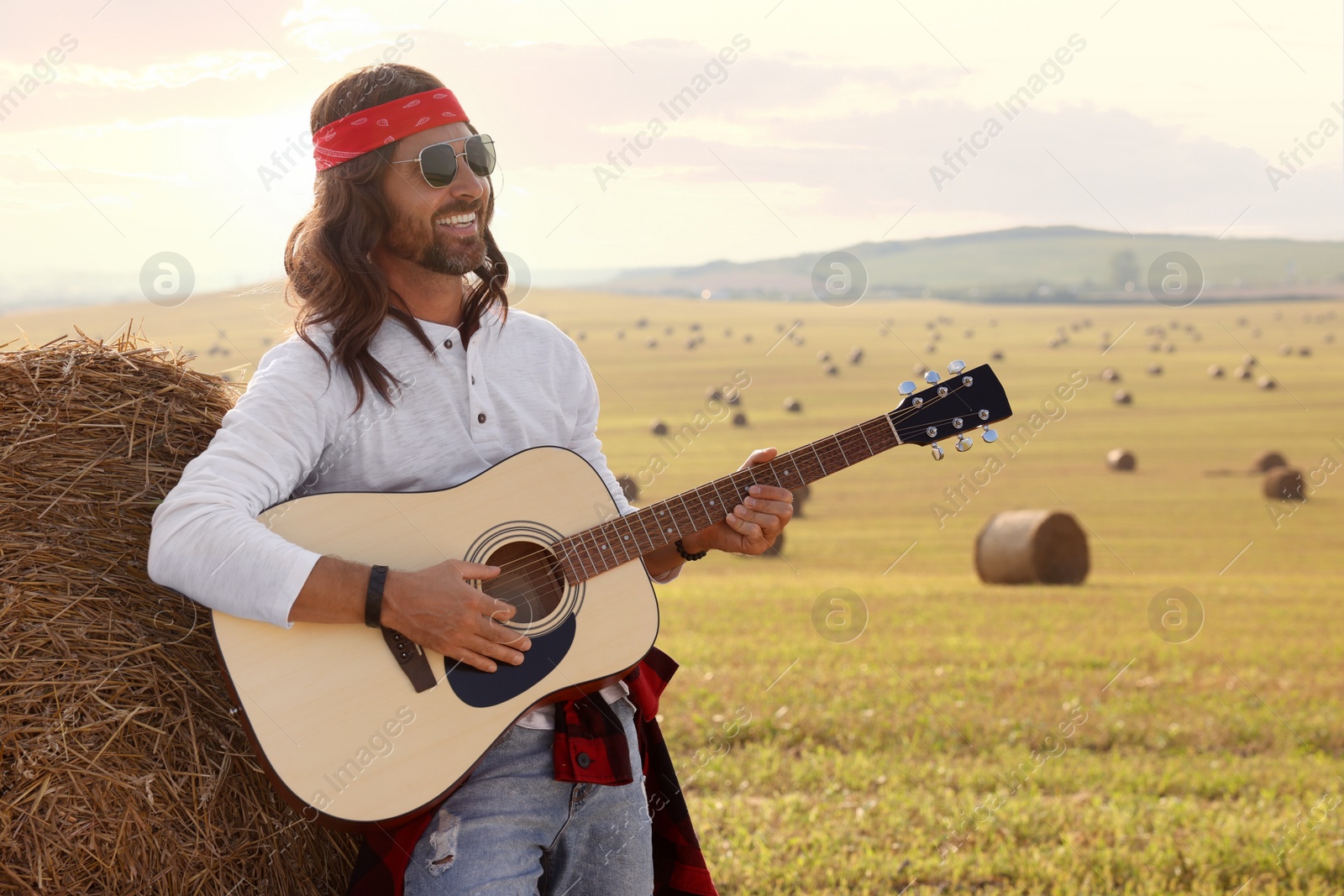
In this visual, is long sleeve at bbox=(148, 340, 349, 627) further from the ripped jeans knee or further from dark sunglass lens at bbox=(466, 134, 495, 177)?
dark sunglass lens at bbox=(466, 134, 495, 177)

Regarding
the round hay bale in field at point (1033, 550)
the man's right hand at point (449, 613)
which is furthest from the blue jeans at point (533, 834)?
the round hay bale in field at point (1033, 550)

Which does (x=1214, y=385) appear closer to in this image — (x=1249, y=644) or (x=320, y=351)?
(x=1249, y=644)

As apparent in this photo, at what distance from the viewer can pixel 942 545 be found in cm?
1719

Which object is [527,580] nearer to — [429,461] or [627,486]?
[429,461]

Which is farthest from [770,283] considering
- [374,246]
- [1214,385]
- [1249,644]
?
[374,246]

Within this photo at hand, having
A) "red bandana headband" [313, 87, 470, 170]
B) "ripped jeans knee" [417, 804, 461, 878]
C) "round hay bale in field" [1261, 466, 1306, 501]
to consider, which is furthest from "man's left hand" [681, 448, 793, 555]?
"round hay bale in field" [1261, 466, 1306, 501]

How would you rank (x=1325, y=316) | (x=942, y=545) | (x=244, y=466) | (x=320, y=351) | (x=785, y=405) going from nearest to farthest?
(x=244, y=466), (x=320, y=351), (x=942, y=545), (x=785, y=405), (x=1325, y=316)

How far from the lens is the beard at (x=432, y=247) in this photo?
3.02 m

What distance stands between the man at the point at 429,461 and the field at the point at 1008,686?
44 cm

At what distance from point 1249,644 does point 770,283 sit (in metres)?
80.4

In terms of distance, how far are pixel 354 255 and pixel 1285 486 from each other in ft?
→ 68.3

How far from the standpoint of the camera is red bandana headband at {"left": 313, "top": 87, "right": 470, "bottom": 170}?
3.02 meters

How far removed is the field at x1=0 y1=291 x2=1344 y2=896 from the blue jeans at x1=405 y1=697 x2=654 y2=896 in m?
1.43

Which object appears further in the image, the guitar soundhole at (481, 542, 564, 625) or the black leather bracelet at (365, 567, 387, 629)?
the guitar soundhole at (481, 542, 564, 625)
